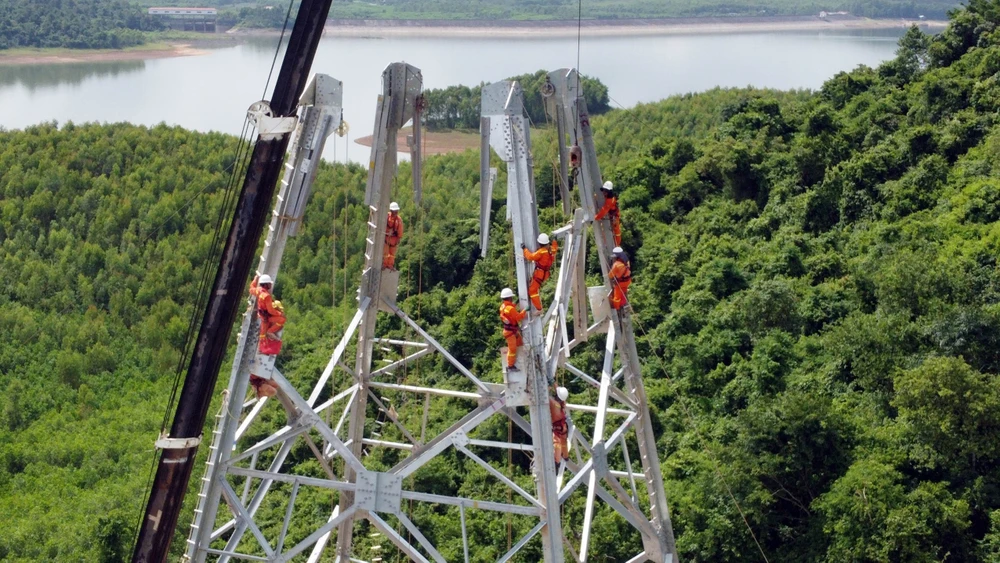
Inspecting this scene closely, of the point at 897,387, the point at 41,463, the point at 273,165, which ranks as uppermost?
the point at 273,165

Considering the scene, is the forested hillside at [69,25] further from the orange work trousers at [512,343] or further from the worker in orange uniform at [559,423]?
the orange work trousers at [512,343]

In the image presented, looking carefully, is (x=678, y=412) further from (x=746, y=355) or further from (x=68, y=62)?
(x=68, y=62)

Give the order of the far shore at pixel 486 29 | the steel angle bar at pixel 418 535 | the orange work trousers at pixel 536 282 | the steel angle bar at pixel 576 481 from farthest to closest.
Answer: the far shore at pixel 486 29
the steel angle bar at pixel 576 481
the orange work trousers at pixel 536 282
the steel angle bar at pixel 418 535

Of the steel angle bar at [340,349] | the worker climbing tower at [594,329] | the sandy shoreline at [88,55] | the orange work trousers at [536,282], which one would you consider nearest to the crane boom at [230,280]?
the steel angle bar at [340,349]

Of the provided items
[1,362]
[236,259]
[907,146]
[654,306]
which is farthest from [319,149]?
[1,362]

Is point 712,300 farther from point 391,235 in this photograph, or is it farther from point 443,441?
Answer: point 443,441

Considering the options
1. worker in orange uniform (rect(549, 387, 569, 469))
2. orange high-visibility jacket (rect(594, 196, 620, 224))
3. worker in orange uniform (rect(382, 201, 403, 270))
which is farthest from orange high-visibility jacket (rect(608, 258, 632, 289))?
worker in orange uniform (rect(382, 201, 403, 270))
